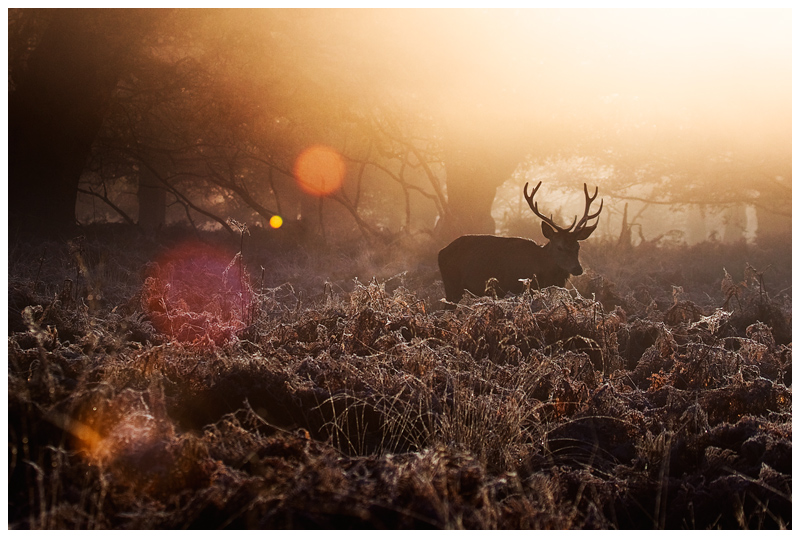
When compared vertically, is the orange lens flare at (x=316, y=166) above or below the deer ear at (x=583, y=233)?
above

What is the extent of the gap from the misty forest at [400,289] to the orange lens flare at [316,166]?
0.41 ft

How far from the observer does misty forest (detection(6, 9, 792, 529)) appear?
228 cm

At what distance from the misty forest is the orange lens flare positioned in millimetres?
125

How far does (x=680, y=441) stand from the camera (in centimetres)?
313

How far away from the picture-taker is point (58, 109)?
11023mm

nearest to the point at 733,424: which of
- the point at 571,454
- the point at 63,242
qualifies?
the point at 571,454

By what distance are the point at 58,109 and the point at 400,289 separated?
8670mm

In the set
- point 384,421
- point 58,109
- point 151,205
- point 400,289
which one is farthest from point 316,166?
point 384,421

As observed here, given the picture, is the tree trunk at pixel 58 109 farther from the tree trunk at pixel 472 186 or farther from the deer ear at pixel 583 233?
the deer ear at pixel 583 233

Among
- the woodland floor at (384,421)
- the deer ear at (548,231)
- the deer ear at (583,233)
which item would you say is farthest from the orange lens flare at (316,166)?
the woodland floor at (384,421)

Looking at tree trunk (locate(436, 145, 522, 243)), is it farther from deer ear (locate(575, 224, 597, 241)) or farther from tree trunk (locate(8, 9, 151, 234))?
tree trunk (locate(8, 9, 151, 234))

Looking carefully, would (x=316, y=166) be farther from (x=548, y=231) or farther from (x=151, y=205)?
(x=548, y=231)

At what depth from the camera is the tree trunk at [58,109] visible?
416 inches

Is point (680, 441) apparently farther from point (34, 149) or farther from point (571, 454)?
point (34, 149)
